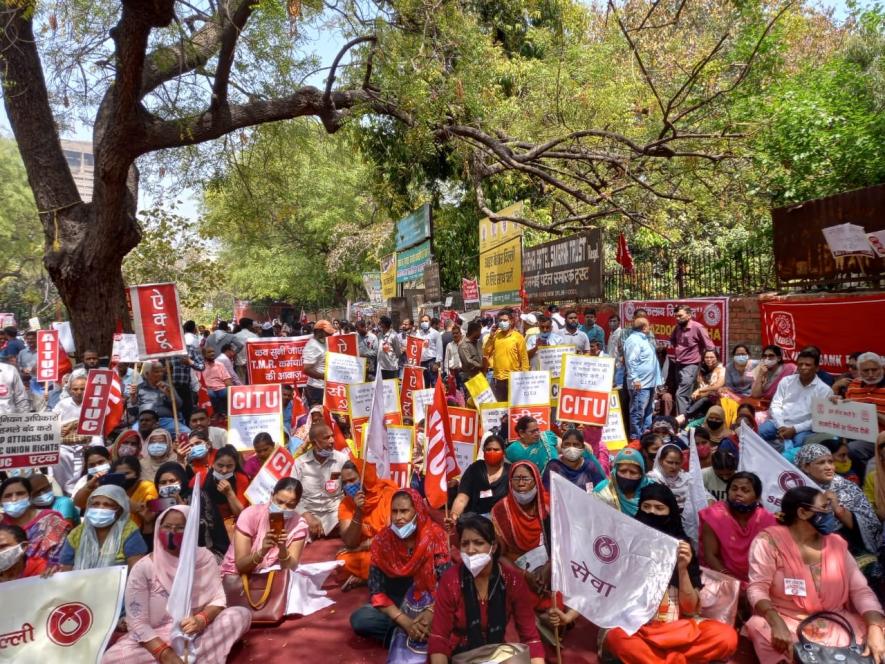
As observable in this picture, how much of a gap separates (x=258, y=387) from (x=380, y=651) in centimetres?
349

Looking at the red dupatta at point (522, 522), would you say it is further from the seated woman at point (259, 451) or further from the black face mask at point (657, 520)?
the seated woman at point (259, 451)

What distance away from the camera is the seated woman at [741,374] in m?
7.75

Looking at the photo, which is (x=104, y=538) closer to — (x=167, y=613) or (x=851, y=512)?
(x=167, y=613)

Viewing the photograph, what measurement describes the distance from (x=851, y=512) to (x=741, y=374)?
3791mm

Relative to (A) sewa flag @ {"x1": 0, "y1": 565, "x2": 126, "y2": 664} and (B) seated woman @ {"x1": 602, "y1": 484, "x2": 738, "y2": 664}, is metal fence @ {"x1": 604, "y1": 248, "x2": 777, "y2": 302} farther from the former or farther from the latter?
(A) sewa flag @ {"x1": 0, "y1": 565, "x2": 126, "y2": 664}

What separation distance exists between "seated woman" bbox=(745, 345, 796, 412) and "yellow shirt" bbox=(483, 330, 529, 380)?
2762 millimetres

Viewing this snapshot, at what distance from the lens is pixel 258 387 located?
700cm

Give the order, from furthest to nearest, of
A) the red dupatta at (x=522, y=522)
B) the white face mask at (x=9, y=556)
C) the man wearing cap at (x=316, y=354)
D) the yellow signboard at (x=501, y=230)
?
the yellow signboard at (x=501, y=230) → the man wearing cap at (x=316, y=354) → the red dupatta at (x=522, y=522) → the white face mask at (x=9, y=556)

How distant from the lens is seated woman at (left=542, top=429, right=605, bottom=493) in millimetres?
5230

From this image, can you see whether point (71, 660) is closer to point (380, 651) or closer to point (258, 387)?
point (380, 651)

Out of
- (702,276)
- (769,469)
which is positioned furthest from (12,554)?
(702,276)

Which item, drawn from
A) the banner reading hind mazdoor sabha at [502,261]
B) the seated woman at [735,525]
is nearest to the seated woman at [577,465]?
the seated woman at [735,525]

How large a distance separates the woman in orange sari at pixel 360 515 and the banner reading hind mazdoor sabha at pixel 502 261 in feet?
20.8

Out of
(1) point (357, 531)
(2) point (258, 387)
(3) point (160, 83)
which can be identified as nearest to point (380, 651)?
(1) point (357, 531)
